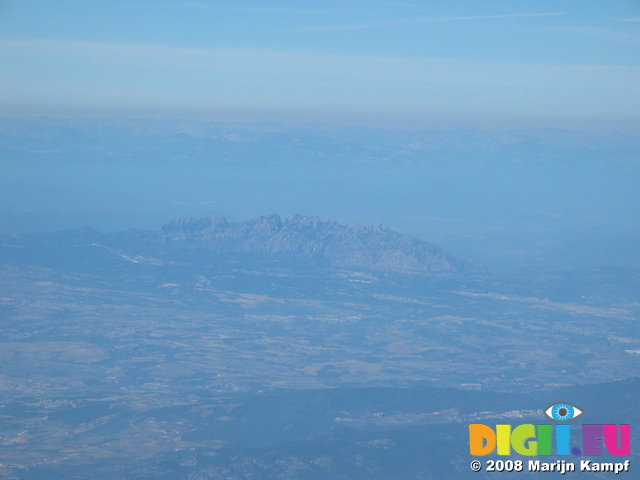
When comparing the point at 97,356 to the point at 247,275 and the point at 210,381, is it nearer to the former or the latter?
the point at 210,381

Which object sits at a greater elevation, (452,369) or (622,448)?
(622,448)

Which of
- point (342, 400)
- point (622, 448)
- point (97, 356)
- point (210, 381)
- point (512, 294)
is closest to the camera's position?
point (622, 448)

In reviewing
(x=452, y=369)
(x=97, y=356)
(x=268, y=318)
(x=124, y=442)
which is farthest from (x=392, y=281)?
(x=124, y=442)

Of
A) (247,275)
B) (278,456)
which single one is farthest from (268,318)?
(278,456)

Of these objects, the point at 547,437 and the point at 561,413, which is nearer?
the point at 547,437

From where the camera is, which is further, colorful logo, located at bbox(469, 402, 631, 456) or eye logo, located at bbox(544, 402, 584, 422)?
eye logo, located at bbox(544, 402, 584, 422)

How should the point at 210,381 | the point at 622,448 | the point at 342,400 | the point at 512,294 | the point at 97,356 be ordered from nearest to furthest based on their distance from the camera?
the point at 622,448
the point at 342,400
the point at 210,381
the point at 97,356
the point at 512,294

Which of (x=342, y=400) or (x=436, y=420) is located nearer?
(x=436, y=420)

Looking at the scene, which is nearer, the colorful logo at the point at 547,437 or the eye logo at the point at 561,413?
the colorful logo at the point at 547,437

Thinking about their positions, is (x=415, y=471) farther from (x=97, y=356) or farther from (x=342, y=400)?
(x=97, y=356)
